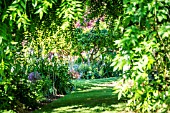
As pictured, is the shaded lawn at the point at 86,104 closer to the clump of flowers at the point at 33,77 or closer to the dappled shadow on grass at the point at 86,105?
the dappled shadow on grass at the point at 86,105

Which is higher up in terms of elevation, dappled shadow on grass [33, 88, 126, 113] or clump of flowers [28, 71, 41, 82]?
clump of flowers [28, 71, 41, 82]

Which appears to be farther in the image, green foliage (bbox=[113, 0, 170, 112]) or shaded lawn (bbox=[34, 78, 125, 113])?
shaded lawn (bbox=[34, 78, 125, 113])

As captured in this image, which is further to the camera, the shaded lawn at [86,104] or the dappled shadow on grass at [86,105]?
the dappled shadow on grass at [86,105]

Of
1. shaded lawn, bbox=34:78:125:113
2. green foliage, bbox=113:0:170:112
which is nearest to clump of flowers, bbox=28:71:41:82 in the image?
shaded lawn, bbox=34:78:125:113

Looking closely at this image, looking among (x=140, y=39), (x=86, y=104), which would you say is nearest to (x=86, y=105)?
(x=86, y=104)

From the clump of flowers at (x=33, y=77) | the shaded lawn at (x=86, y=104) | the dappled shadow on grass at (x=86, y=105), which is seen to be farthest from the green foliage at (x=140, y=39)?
the clump of flowers at (x=33, y=77)

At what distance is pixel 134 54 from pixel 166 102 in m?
0.56

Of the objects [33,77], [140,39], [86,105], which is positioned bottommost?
[86,105]

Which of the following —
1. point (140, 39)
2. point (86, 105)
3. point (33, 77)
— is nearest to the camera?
point (140, 39)

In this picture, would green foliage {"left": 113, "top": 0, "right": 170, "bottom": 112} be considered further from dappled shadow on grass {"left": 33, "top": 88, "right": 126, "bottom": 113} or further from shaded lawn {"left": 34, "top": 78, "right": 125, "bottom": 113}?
dappled shadow on grass {"left": 33, "top": 88, "right": 126, "bottom": 113}

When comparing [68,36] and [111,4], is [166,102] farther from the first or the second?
[68,36]

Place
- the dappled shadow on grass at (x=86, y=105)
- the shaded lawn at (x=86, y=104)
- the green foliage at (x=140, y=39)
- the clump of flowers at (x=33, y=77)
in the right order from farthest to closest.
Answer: the clump of flowers at (x=33, y=77) → the dappled shadow on grass at (x=86, y=105) → the shaded lawn at (x=86, y=104) → the green foliage at (x=140, y=39)

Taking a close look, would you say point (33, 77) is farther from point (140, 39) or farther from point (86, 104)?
point (140, 39)

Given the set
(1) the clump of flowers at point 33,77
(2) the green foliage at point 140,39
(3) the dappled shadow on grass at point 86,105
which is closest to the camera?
(2) the green foliage at point 140,39
